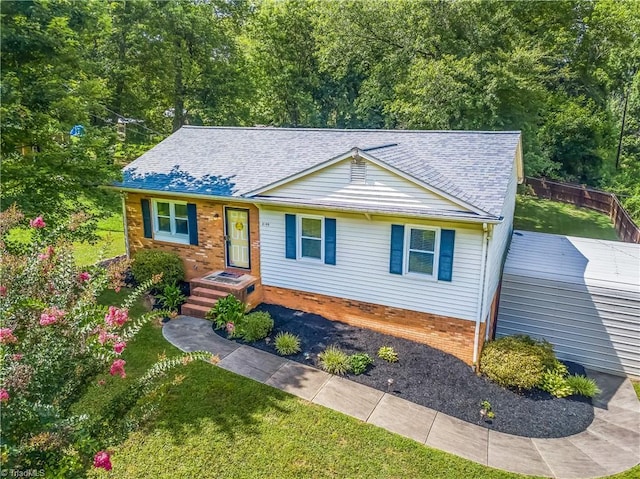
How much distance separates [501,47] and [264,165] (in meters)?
15.9

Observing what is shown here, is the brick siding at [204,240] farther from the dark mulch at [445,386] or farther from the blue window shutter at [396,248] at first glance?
the blue window shutter at [396,248]

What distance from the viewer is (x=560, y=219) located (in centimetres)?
2481

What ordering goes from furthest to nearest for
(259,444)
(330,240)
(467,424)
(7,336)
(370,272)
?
1. (330,240)
2. (370,272)
3. (467,424)
4. (259,444)
5. (7,336)

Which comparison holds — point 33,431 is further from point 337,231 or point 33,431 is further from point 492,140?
point 492,140

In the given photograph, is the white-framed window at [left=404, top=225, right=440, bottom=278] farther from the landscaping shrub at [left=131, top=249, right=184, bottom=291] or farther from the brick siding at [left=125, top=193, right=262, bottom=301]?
the landscaping shrub at [left=131, top=249, right=184, bottom=291]

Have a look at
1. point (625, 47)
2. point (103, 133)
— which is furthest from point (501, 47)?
point (103, 133)

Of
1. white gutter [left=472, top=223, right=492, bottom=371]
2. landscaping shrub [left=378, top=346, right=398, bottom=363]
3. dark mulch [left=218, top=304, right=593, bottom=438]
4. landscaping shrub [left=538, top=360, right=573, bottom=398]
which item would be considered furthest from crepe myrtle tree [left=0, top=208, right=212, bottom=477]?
landscaping shrub [left=538, top=360, right=573, bottom=398]

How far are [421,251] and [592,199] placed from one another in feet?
72.7

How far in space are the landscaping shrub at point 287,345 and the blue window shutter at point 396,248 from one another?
284cm

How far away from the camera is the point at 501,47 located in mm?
21906

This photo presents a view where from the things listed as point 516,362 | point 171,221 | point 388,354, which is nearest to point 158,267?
point 171,221

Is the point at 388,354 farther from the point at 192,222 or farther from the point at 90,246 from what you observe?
the point at 90,246

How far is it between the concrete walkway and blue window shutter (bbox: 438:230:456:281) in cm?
298

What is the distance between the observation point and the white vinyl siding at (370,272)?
9641mm
